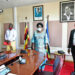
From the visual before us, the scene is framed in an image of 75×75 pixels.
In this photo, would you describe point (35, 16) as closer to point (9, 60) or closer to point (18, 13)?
point (18, 13)

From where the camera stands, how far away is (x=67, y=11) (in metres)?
3.89

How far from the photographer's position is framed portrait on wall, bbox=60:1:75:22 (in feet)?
12.5

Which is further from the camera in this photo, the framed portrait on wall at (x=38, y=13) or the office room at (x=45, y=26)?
the framed portrait on wall at (x=38, y=13)

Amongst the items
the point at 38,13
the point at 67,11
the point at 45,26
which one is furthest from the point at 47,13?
the point at 67,11

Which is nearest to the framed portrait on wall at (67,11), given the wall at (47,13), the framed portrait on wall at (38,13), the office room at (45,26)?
the office room at (45,26)

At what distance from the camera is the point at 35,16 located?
4.42 meters

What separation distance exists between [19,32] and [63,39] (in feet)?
7.04

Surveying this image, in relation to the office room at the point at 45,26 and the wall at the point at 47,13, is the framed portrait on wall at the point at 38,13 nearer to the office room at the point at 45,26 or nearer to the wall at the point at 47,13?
the office room at the point at 45,26

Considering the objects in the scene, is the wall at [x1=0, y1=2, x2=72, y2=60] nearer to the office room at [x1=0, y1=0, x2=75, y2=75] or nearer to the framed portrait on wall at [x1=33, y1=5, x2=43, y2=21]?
the office room at [x1=0, y1=0, x2=75, y2=75]

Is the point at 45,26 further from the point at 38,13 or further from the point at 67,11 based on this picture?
the point at 67,11

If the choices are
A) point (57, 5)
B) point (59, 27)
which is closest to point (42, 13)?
point (57, 5)

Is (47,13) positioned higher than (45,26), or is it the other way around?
(47,13)

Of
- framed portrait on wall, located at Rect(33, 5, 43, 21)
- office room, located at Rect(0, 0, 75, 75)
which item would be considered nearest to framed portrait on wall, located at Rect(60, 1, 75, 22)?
office room, located at Rect(0, 0, 75, 75)

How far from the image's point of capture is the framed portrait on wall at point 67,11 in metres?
3.81
